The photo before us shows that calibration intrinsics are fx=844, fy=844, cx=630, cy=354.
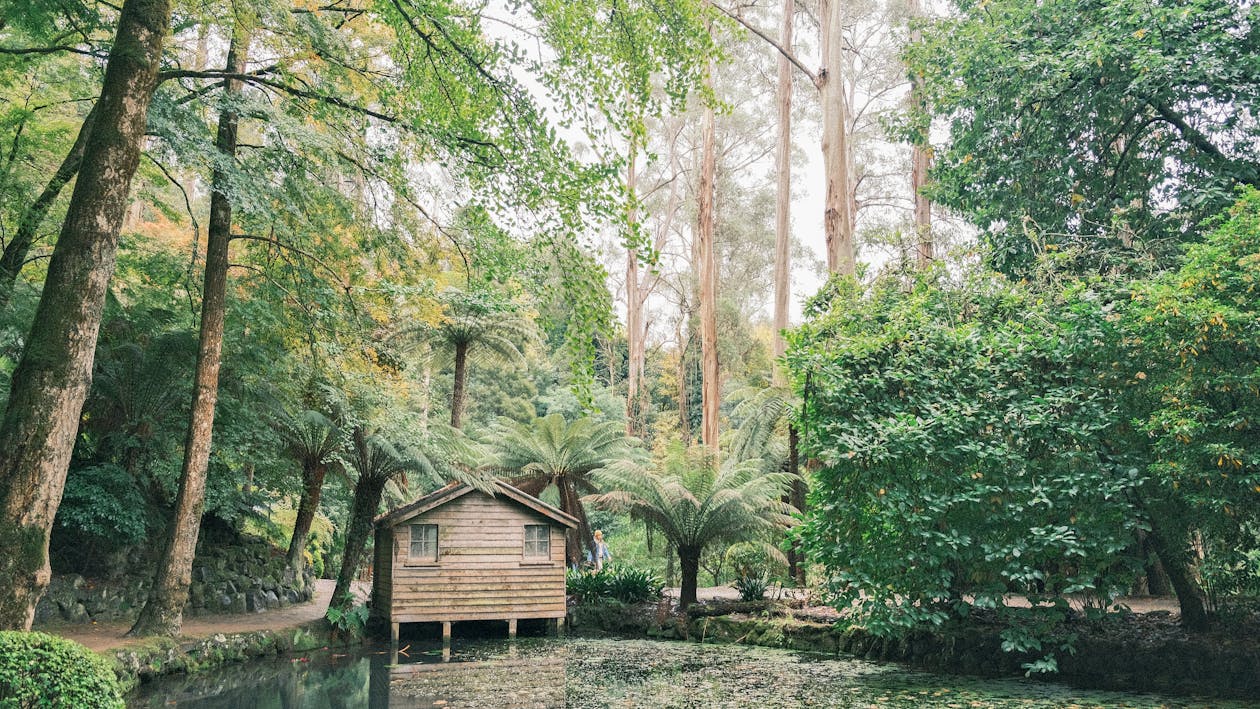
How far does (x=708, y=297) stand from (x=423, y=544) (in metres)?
10.0

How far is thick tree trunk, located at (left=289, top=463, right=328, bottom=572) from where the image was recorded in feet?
46.4

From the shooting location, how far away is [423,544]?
1291 centimetres

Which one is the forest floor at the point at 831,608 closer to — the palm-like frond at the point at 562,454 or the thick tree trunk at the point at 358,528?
the palm-like frond at the point at 562,454

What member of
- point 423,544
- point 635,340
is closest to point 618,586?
point 423,544

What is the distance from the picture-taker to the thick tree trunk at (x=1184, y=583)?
8250 mm

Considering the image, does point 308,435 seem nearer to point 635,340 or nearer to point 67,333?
point 67,333

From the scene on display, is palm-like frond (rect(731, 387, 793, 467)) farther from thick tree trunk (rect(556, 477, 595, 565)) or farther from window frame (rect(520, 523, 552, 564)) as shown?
window frame (rect(520, 523, 552, 564))

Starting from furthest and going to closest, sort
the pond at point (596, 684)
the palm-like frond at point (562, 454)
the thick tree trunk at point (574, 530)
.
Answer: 1. the palm-like frond at point (562, 454)
2. the thick tree trunk at point (574, 530)
3. the pond at point (596, 684)

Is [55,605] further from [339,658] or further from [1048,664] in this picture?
[1048,664]

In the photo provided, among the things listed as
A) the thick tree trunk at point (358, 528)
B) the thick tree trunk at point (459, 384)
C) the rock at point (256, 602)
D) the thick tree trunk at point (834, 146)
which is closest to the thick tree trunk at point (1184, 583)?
the thick tree trunk at point (834, 146)

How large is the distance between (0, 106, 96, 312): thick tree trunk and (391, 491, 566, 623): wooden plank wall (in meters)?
5.79

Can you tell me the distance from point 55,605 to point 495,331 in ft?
30.2

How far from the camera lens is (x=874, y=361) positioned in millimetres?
9094

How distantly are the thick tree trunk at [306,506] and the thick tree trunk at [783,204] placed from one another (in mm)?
8343
